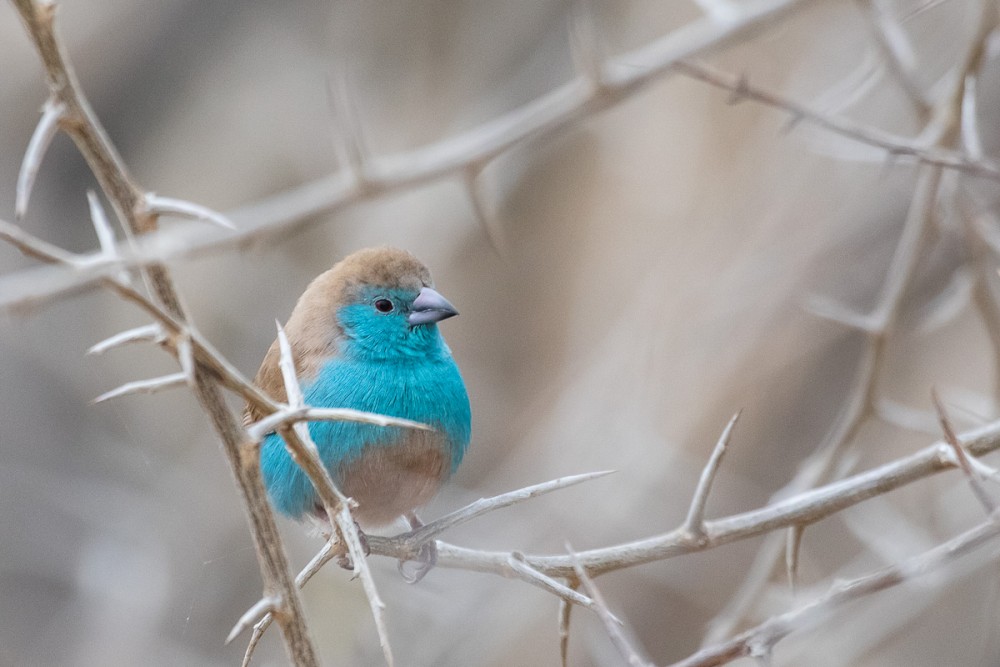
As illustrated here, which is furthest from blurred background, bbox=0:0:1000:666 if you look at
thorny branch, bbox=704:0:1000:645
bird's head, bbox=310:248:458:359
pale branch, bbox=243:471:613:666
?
pale branch, bbox=243:471:613:666

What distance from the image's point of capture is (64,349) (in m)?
9.10

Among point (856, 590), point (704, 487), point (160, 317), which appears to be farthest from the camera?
point (704, 487)

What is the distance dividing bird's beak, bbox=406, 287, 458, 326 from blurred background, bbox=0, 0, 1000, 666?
165 centimetres

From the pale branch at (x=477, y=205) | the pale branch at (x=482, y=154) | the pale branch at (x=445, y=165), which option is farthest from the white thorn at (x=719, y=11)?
the pale branch at (x=477, y=205)

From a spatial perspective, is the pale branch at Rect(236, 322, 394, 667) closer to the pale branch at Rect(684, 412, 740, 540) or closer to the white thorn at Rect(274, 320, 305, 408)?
the white thorn at Rect(274, 320, 305, 408)

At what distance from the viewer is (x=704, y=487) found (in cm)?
243

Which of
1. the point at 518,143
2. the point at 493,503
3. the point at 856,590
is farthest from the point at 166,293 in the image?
the point at 856,590

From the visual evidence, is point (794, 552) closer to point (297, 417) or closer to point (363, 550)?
point (363, 550)

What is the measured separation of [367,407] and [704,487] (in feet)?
5.65

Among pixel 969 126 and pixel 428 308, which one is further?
pixel 428 308

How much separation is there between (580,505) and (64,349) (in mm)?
4637

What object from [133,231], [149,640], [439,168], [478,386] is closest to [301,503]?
[439,168]

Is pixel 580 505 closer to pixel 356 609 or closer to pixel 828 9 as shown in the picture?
pixel 356 609

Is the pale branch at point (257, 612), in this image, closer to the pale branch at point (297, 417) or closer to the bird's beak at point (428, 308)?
the pale branch at point (297, 417)
